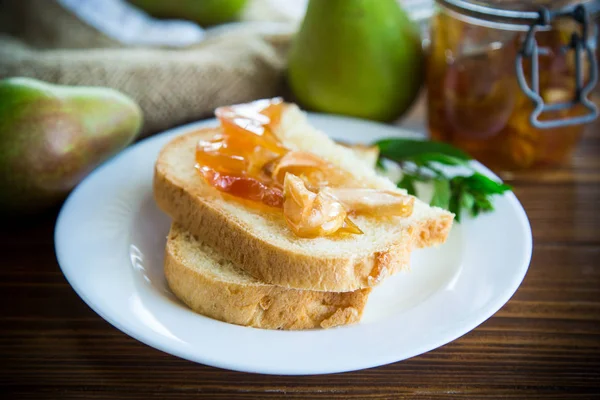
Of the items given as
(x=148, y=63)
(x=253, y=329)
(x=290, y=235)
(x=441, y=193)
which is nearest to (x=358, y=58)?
(x=441, y=193)

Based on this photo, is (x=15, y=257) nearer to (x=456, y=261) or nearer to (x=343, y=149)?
(x=343, y=149)

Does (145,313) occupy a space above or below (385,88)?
below

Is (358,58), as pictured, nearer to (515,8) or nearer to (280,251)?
(515,8)

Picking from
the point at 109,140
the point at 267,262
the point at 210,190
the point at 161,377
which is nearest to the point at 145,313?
the point at 161,377

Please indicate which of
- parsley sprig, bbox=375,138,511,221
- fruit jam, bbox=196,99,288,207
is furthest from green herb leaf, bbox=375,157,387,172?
fruit jam, bbox=196,99,288,207

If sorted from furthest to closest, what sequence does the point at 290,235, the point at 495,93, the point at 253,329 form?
the point at 495,93 < the point at 290,235 < the point at 253,329

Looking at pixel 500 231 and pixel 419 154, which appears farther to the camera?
pixel 419 154

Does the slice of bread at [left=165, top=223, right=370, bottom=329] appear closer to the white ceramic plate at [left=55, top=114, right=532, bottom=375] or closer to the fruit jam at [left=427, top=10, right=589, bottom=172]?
the white ceramic plate at [left=55, top=114, right=532, bottom=375]
